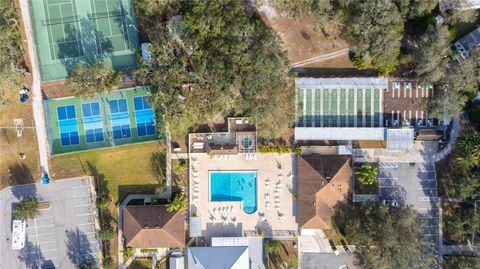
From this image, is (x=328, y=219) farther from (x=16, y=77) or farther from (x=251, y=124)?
(x=16, y=77)

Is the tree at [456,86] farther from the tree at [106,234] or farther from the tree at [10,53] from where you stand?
the tree at [10,53]

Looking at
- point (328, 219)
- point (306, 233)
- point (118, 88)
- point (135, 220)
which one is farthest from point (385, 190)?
point (118, 88)

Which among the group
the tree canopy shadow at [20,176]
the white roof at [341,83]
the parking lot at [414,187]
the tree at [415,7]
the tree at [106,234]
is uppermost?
the tree at [415,7]

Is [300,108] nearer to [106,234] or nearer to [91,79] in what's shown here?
[91,79]

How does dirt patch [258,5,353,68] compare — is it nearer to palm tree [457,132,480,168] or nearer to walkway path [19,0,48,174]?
palm tree [457,132,480,168]

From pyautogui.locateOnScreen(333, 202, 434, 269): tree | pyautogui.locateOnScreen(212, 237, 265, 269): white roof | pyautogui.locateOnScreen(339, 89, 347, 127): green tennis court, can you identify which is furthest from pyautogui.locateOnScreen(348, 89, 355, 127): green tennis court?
pyautogui.locateOnScreen(212, 237, 265, 269): white roof

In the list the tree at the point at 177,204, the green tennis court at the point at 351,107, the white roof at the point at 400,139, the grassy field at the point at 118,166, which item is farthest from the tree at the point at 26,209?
the white roof at the point at 400,139
